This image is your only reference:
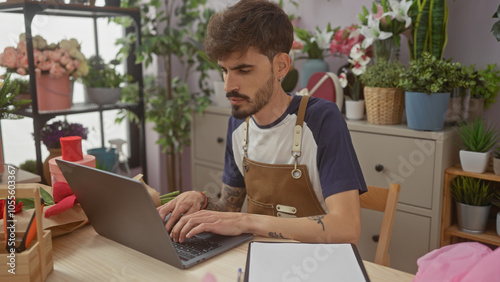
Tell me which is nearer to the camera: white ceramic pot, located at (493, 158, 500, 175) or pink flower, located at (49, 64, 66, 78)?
white ceramic pot, located at (493, 158, 500, 175)

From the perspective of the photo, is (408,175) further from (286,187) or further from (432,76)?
(286,187)

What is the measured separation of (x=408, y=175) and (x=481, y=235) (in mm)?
405

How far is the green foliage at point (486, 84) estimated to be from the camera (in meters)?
2.08

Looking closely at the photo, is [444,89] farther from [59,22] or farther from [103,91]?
[59,22]

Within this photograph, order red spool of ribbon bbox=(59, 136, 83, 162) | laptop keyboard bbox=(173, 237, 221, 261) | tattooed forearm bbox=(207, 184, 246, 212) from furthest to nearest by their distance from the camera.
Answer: tattooed forearm bbox=(207, 184, 246, 212) < red spool of ribbon bbox=(59, 136, 83, 162) < laptop keyboard bbox=(173, 237, 221, 261)

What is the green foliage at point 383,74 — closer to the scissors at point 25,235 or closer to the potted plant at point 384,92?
the potted plant at point 384,92

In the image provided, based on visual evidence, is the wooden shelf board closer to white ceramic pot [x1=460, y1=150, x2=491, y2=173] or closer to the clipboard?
white ceramic pot [x1=460, y1=150, x2=491, y2=173]

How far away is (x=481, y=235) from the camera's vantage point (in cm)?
203

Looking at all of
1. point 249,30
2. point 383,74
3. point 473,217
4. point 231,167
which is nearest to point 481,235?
point 473,217

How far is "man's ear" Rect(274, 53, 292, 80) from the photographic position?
149 centimetres

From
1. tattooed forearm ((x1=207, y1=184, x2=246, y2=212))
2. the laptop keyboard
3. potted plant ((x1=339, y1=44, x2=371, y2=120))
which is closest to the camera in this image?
the laptop keyboard

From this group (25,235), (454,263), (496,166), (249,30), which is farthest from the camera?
(496,166)

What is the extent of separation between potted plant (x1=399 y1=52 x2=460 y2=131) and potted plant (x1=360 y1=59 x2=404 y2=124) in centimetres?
8

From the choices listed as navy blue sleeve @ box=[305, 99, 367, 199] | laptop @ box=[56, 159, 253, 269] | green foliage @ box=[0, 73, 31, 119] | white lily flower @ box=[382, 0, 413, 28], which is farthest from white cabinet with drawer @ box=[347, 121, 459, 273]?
green foliage @ box=[0, 73, 31, 119]
